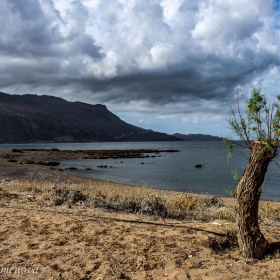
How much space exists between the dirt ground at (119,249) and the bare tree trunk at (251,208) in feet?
0.64

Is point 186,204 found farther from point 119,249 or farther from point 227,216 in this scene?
point 119,249

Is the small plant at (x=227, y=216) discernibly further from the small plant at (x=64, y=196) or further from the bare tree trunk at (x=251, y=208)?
the small plant at (x=64, y=196)

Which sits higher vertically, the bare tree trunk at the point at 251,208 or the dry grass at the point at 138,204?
the bare tree trunk at the point at 251,208

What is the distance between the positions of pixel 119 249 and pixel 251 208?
245 cm

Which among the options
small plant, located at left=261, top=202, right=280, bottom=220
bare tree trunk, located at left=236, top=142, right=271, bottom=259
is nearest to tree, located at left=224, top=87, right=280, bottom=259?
bare tree trunk, located at left=236, top=142, right=271, bottom=259

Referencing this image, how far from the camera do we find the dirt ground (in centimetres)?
448

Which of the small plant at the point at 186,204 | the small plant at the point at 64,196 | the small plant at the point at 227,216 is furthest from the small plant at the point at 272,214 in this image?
the small plant at the point at 64,196

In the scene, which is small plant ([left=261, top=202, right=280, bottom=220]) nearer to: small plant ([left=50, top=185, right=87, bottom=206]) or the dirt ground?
the dirt ground

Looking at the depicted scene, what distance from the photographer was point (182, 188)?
22.7 m

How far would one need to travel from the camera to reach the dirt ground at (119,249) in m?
4.48

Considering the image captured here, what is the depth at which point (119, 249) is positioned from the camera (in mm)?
5336

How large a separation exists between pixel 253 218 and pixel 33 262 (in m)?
3.77

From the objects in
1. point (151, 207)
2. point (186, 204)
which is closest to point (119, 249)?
point (151, 207)

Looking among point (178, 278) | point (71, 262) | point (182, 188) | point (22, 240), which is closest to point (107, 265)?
point (71, 262)
